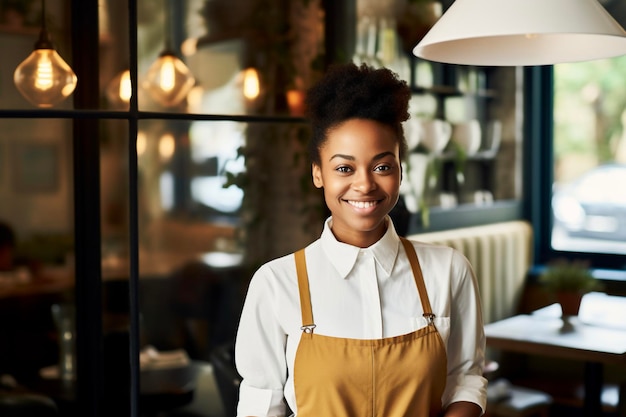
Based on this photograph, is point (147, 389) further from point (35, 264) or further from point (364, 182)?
point (364, 182)

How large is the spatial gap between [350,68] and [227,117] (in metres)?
1.50

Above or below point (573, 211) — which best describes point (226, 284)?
below

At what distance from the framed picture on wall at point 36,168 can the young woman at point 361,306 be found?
2.93 metres

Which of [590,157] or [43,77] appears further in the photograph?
[590,157]

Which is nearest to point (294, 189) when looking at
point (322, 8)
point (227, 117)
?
point (322, 8)

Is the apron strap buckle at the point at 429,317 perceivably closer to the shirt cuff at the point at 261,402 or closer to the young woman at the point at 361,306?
the young woman at the point at 361,306

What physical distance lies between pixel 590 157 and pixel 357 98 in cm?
432

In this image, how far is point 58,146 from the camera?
4.43 metres

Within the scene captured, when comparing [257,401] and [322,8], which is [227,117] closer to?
[322,8]

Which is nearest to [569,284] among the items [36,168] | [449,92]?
[449,92]

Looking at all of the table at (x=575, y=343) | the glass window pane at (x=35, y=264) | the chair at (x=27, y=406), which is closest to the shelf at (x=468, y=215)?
the table at (x=575, y=343)

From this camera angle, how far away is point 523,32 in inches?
57.3

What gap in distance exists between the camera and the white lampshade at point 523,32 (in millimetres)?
1452

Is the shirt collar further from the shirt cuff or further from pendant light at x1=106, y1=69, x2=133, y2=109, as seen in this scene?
pendant light at x1=106, y1=69, x2=133, y2=109
